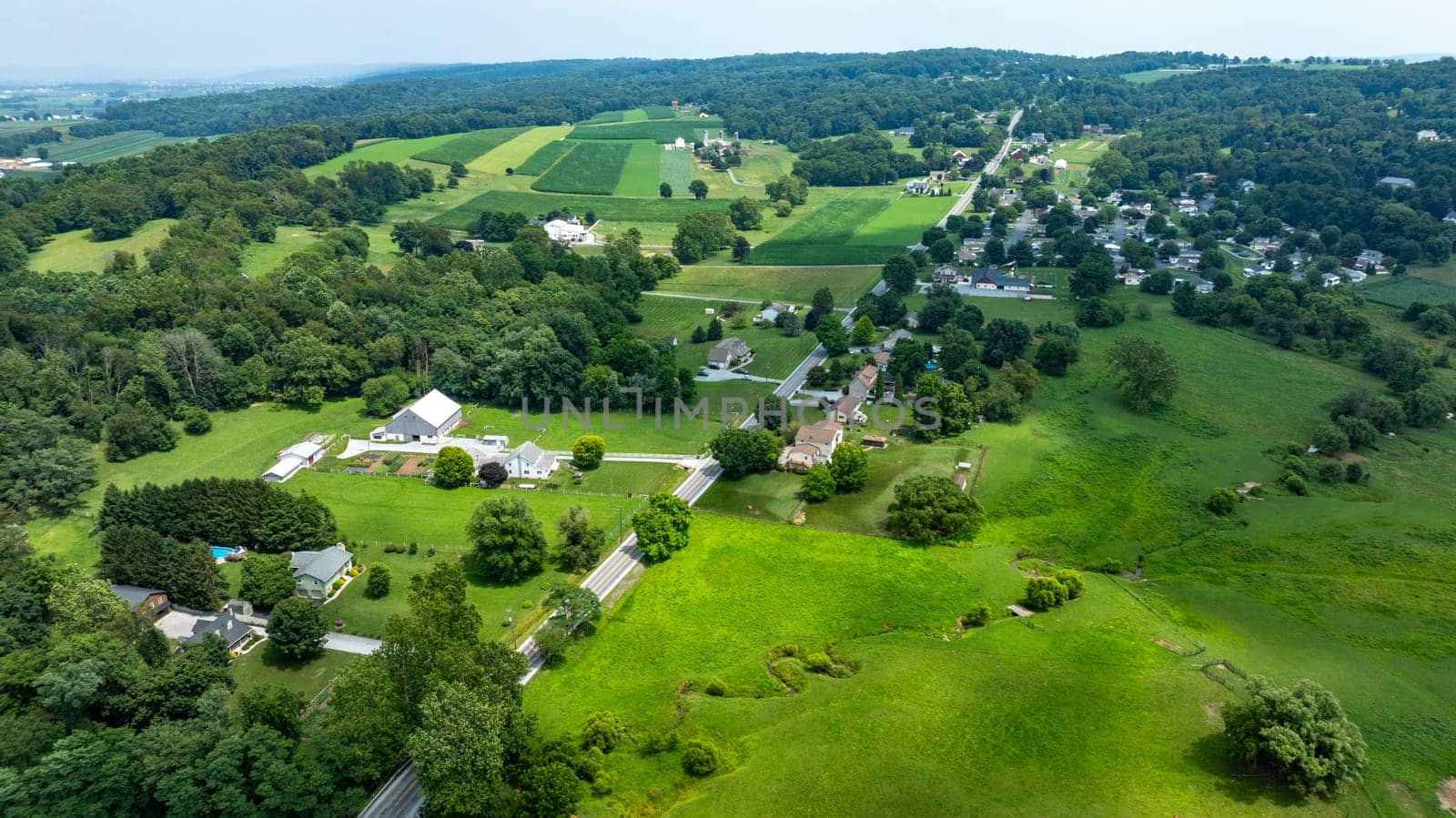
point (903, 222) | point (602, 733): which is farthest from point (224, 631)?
point (903, 222)

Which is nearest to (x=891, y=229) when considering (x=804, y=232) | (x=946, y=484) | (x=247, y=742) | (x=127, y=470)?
(x=804, y=232)

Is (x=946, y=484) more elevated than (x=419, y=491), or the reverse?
(x=946, y=484)

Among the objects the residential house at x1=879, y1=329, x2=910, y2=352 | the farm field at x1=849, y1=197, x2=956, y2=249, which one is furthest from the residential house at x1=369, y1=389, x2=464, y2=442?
the farm field at x1=849, y1=197, x2=956, y2=249

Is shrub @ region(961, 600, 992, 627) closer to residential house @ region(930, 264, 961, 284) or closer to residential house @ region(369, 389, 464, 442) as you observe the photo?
residential house @ region(369, 389, 464, 442)

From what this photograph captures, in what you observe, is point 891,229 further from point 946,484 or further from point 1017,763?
point 1017,763

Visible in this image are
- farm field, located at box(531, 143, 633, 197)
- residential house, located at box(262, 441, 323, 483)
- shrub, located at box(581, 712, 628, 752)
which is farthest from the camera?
farm field, located at box(531, 143, 633, 197)

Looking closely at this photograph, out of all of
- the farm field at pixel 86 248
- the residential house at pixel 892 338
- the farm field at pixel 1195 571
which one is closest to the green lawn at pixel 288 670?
the farm field at pixel 1195 571
